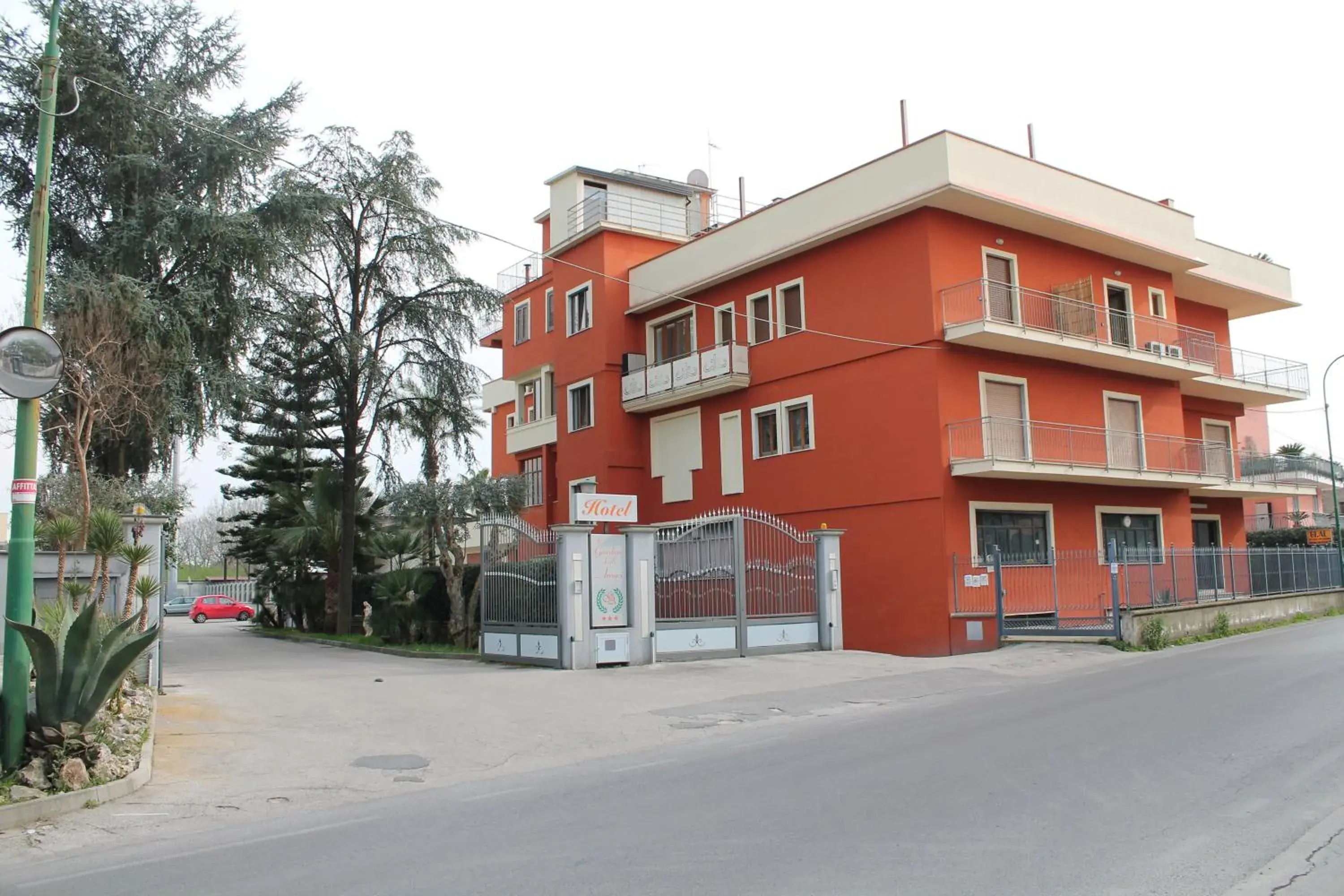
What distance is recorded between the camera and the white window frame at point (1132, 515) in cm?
2350

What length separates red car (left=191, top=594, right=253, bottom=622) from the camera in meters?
52.3

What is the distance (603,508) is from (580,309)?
15.0 metres

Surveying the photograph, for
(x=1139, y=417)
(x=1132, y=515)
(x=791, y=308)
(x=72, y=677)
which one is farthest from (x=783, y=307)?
(x=72, y=677)

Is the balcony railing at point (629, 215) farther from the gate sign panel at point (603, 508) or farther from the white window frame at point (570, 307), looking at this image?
the gate sign panel at point (603, 508)

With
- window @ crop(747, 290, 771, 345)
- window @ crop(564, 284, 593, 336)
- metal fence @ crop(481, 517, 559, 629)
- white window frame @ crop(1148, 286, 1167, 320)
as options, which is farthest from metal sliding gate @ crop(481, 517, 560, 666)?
white window frame @ crop(1148, 286, 1167, 320)

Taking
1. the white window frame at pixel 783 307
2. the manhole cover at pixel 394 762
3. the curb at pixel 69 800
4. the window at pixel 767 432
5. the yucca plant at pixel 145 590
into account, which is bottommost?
the manhole cover at pixel 394 762

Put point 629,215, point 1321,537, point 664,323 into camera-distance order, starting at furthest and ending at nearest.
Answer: point 1321,537
point 629,215
point 664,323

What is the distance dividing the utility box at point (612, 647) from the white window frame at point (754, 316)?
38.8 feet

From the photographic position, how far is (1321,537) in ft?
131

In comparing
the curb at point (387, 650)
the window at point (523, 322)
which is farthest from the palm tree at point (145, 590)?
the window at point (523, 322)

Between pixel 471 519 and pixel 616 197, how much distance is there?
A: 1359 cm

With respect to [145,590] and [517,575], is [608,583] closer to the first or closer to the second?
[517,575]

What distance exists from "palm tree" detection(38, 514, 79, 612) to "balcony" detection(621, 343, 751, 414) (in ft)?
57.8

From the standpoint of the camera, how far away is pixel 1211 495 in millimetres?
32125
